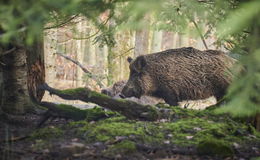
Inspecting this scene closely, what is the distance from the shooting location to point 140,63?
9367 mm

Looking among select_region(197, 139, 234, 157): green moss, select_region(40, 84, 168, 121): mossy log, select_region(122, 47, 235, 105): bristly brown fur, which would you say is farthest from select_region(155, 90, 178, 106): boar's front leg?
select_region(197, 139, 234, 157): green moss

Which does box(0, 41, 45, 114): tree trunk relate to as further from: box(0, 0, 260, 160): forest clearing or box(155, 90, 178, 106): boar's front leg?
box(155, 90, 178, 106): boar's front leg

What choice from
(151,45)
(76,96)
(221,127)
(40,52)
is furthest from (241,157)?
(151,45)

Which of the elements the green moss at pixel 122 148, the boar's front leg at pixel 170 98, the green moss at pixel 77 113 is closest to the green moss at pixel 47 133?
the green moss at pixel 77 113

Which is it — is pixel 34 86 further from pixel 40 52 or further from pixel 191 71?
pixel 191 71

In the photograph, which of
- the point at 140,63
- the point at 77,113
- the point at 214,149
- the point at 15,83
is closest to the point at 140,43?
the point at 140,63

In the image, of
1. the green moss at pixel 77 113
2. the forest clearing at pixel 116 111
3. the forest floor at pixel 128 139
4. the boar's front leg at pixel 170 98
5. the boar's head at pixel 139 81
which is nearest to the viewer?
the forest clearing at pixel 116 111

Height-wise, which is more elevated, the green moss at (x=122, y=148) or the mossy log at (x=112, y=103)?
the mossy log at (x=112, y=103)

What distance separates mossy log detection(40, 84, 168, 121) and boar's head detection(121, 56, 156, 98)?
3.30 metres

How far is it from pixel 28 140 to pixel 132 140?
1338 mm

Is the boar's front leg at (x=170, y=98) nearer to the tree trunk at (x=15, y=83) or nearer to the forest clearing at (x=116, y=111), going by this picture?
the forest clearing at (x=116, y=111)

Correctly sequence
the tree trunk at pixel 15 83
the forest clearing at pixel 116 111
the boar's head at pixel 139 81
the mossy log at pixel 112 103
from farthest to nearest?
the boar's head at pixel 139 81, the mossy log at pixel 112 103, the tree trunk at pixel 15 83, the forest clearing at pixel 116 111

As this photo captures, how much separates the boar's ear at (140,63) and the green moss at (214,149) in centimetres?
A: 470

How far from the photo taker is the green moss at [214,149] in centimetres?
469
